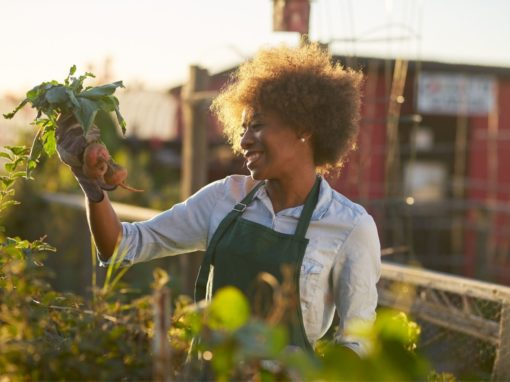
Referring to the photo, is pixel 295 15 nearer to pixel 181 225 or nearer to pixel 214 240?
pixel 181 225

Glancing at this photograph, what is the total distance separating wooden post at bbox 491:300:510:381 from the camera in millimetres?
3768

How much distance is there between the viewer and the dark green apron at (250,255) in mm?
2701

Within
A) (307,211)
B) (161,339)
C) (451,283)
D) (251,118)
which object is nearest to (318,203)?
(307,211)

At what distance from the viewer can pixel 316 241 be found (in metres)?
2.77

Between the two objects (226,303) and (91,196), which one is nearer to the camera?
(226,303)

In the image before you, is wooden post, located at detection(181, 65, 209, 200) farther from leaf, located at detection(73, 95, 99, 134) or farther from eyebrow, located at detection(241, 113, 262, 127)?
leaf, located at detection(73, 95, 99, 134)

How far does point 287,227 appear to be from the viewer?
283 centimetres

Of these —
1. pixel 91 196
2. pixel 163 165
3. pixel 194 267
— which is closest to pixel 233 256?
pixel 91 196

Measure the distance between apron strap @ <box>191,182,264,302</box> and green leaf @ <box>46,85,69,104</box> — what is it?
0.63 metres

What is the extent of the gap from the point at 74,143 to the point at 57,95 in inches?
5.9

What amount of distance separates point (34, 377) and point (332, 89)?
5.17 feet

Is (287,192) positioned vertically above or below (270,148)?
below

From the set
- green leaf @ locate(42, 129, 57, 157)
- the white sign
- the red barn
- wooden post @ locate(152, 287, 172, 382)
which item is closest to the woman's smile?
green leaf @ locate(42, 129, 57, 157)

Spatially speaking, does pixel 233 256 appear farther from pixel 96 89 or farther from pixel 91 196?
pixel 96 89
